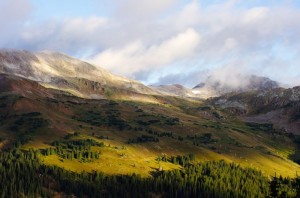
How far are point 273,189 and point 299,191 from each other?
13.2m

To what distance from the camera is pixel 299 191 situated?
439 feet

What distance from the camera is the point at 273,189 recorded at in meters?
125

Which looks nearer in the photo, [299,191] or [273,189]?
[273,189]
